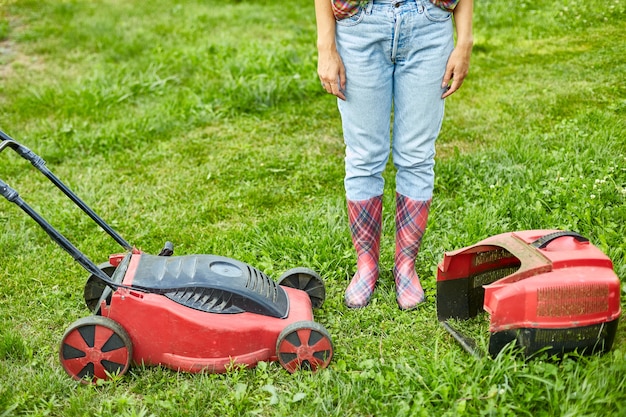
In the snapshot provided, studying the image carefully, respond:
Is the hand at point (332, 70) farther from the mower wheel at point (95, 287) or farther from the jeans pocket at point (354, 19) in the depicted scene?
the mower wheel at point (95, 287)

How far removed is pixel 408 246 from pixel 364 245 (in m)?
0.18

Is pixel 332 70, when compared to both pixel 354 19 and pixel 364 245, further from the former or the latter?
pixel 364 245

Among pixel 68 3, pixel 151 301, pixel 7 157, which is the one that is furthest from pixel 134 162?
pixel 68 3

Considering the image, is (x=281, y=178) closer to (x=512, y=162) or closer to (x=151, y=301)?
(x=512, y=162)

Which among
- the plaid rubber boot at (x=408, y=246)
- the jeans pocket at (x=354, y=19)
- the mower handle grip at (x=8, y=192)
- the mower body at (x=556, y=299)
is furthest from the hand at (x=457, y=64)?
the mower handle grip at (x=8, y=192)

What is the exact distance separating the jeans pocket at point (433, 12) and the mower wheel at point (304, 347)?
1.11m

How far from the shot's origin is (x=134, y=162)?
4.39 meters

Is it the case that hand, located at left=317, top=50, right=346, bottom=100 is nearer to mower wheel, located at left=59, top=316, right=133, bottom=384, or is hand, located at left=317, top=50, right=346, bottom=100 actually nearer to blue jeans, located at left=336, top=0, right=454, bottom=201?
blue jeans, located at left=336, top=0, right=454, bottom=201

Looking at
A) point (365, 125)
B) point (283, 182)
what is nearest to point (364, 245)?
point (365, 125)

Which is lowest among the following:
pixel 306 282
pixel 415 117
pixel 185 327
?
pixel 306 282

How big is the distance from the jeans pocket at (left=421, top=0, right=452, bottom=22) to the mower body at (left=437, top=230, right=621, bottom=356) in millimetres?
795

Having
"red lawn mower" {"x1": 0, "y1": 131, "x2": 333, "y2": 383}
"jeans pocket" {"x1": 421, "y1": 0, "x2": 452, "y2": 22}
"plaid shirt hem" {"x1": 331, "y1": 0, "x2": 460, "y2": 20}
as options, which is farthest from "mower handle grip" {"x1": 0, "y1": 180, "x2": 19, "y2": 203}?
"jeans pocket" {"x1": 421, "y1": 0, "x2": 452, "y2": 22}

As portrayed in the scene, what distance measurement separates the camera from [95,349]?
243 centimetres

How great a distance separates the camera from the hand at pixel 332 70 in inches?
99.6
